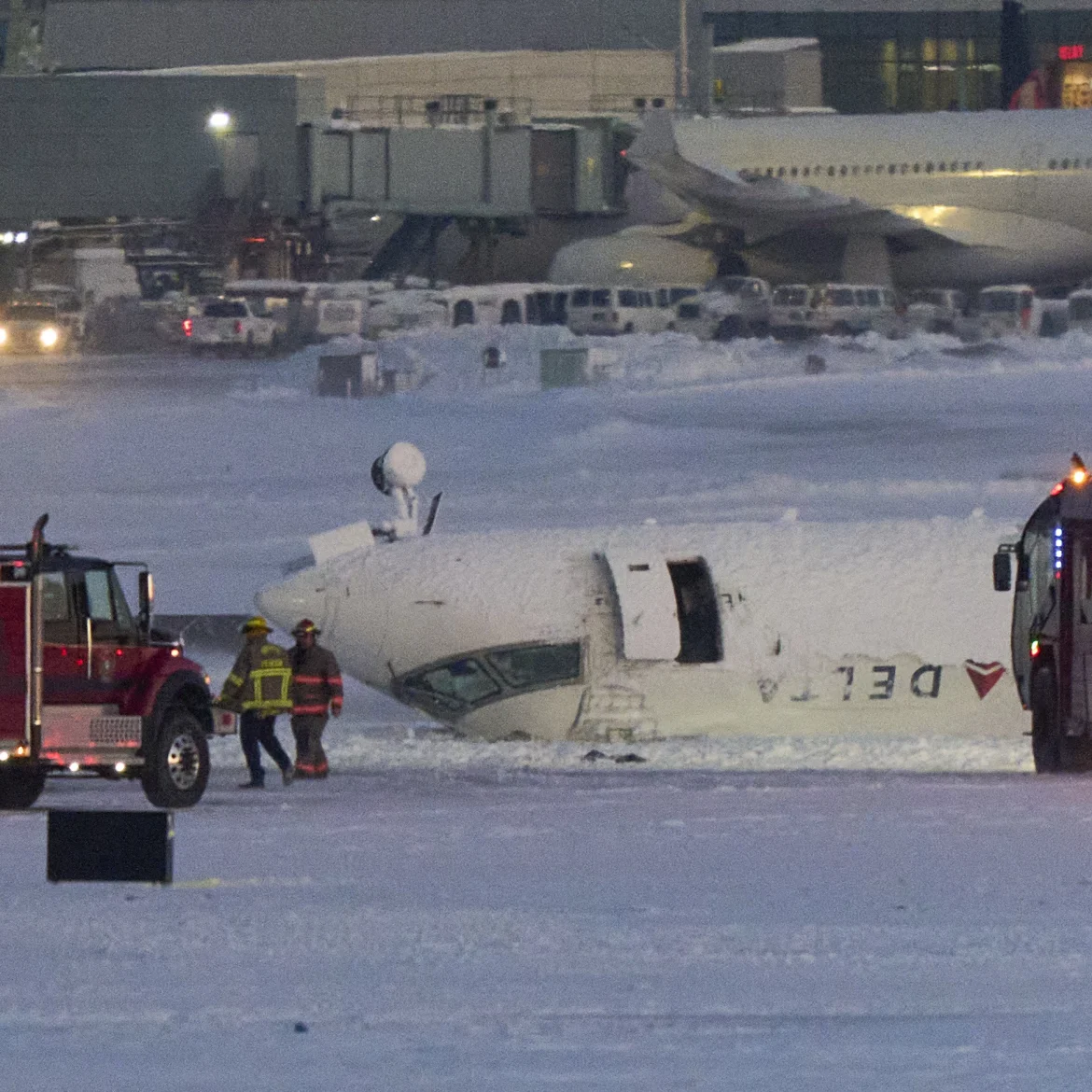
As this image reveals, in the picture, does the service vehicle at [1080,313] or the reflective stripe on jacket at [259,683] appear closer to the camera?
the reflective stripe on jacket at [259,683]

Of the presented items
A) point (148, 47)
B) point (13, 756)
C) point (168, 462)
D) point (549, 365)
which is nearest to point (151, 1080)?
point (13, 756)

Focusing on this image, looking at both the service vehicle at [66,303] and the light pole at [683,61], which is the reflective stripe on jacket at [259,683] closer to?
the service vehicle at [66,303]

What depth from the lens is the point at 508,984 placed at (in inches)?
426

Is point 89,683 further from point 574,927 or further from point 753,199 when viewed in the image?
point 753,199

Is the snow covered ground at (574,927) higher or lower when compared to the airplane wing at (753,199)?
lower

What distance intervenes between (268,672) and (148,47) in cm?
7035

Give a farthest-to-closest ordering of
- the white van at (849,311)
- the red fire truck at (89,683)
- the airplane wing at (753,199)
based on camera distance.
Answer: the airplane wing at (753,199) < the white van at (849,311) < the red fire truck at (89,683)

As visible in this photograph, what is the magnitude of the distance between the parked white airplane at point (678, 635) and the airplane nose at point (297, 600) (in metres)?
0.01

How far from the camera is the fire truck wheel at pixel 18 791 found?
17766mm

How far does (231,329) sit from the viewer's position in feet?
204

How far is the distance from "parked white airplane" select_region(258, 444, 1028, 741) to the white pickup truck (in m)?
40.1

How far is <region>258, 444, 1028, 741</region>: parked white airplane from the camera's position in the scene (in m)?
22.3

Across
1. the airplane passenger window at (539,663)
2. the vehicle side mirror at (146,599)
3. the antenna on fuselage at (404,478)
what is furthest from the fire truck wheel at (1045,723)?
the antenna on fuselage at (404,478)

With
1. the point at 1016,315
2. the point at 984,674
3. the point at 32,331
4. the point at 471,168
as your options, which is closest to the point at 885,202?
the point at 1016,315
